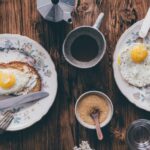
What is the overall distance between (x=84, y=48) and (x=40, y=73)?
20 centimetres

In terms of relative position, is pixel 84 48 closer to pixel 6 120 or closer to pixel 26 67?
pixel 26 67

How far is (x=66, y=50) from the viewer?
1962 mm

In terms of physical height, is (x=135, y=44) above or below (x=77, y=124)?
above

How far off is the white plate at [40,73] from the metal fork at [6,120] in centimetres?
1

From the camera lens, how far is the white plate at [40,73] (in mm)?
1993

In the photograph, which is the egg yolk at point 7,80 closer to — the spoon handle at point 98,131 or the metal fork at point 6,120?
the metal fork at point 6,120

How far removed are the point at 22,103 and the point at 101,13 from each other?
45 centimetres

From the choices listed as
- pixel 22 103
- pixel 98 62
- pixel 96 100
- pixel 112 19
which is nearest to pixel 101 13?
pixel 112 19

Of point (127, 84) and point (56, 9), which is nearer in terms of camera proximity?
point (56, 9)

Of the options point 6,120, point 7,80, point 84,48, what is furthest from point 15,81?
point 84,48

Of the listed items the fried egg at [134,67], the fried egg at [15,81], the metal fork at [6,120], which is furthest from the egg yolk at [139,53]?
the metal fork at [6,120]

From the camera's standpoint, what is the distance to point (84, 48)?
1.96 m

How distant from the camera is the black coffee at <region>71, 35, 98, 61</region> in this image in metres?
1.96

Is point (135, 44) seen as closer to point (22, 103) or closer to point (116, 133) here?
point (116, 133)
